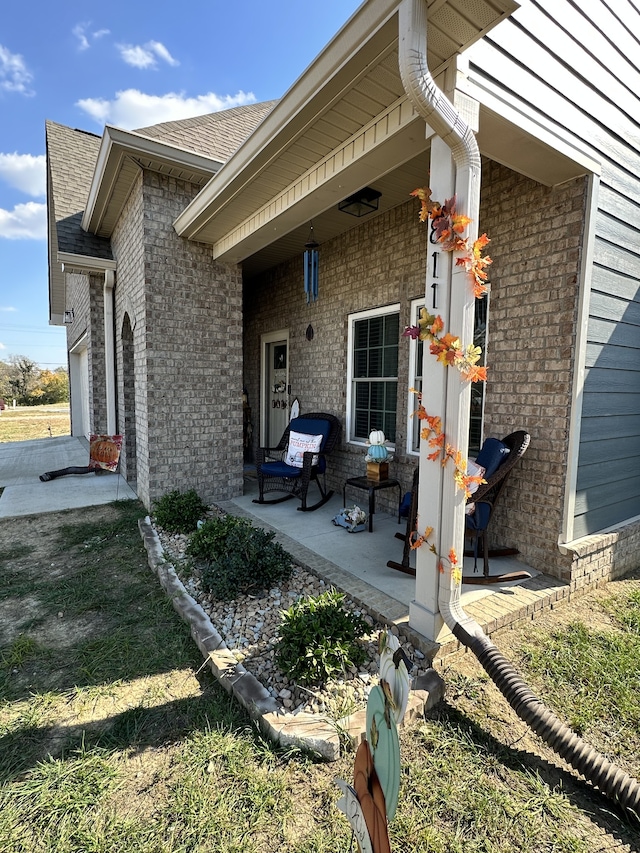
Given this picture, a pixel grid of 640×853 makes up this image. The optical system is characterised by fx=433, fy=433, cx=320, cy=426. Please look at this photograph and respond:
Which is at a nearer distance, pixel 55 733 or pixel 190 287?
pixel 55 733

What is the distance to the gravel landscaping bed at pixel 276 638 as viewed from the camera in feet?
6.59

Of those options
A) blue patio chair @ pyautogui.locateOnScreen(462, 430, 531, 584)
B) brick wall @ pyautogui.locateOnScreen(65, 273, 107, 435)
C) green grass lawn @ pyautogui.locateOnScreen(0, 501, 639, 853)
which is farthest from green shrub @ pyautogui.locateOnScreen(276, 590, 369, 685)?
brick wall @ pyautogui.locateOnScreen(65, 273, 107, 435)

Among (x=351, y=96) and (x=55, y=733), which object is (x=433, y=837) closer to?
(x=55, y=733)

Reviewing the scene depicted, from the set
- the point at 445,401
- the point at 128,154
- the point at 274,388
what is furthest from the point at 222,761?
the point at 274,388

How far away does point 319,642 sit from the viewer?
2.17m

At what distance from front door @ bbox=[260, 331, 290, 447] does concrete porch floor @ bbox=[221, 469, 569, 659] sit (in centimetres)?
275

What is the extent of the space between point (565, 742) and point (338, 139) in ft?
11.3

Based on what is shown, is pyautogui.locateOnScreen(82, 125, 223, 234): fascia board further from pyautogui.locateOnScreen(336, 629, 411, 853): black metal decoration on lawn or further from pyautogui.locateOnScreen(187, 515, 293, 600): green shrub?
pyautogui.locateOnScreen(336, 629, 411, 853): black metal decoration on lawn

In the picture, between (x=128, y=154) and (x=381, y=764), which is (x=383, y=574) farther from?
(x=128, y=154)

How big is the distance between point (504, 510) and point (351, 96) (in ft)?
9.68

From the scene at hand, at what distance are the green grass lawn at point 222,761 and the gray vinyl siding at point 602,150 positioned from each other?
1301 millimetres

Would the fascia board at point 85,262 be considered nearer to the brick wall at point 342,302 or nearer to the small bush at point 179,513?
the brick wall at point 342,302

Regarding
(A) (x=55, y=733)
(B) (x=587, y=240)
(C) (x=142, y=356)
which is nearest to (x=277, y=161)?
(B) (x=587, y=240)

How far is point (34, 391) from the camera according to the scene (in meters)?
25.7
